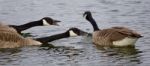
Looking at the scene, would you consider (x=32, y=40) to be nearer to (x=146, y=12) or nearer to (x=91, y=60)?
(x=91, y=60)

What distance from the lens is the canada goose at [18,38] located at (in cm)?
1487

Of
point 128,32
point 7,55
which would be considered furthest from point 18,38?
point 128,32

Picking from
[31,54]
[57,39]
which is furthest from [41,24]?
[31,54]

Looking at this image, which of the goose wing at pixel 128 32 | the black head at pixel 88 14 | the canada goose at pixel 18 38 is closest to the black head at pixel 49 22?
the black head at pixel 88 14

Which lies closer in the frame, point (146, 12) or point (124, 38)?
point (124, 38)

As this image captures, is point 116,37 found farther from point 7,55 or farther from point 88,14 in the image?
point 7,55

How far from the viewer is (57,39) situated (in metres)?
15.4

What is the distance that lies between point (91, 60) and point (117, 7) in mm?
7711

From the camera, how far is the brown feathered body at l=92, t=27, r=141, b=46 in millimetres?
13953

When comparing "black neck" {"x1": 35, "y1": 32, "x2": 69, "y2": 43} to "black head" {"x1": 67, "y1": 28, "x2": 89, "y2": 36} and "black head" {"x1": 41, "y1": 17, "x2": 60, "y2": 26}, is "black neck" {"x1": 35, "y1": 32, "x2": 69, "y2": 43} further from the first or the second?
"black head" {"x1": 41, "y1": 17, "x2": 60, "y2": 26}

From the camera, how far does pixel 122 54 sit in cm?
1361

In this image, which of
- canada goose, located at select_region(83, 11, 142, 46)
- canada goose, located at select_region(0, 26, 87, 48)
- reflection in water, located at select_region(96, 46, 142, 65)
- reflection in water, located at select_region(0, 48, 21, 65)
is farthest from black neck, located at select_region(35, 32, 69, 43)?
reflection in water, located at select_region(96, 46, 142, 65)

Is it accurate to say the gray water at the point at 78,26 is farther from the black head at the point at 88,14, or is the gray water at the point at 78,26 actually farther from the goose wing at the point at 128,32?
the black head at the point at 88,14

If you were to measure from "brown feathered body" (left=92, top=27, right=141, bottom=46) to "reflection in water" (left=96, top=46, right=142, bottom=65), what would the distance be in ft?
0.59
